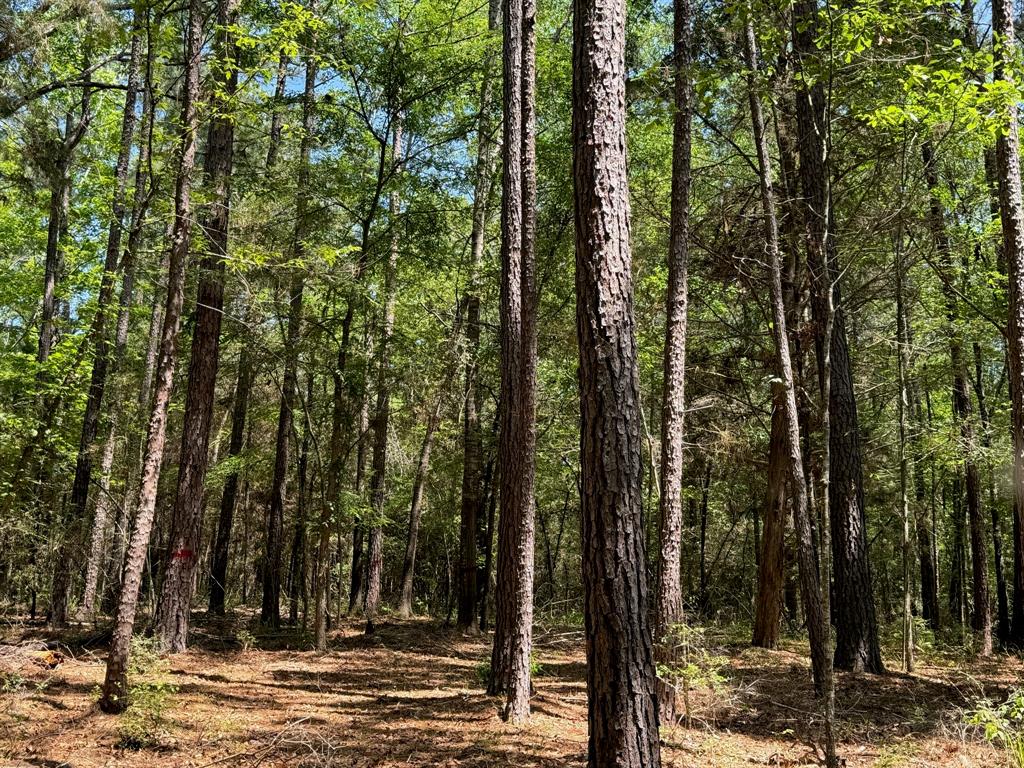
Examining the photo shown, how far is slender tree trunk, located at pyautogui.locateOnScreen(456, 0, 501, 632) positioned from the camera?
14125 mm

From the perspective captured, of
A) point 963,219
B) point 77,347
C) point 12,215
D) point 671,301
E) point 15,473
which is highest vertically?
point 12,215

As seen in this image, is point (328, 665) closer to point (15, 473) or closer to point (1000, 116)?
point (15, 473)

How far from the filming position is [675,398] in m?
7.40

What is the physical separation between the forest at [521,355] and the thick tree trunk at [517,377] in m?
0.05

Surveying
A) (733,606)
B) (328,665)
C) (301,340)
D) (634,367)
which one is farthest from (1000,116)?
(733,606)

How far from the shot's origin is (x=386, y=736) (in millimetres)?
6824

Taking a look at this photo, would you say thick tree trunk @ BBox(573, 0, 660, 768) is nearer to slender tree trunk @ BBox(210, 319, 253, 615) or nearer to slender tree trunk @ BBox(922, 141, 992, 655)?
slender tree trunk @ BBox(922, 141, 992, 655)

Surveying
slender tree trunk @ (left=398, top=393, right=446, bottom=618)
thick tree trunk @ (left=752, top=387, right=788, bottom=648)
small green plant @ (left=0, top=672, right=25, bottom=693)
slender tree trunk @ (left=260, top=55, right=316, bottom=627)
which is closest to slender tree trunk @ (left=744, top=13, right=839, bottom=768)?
thick tree trunk @ (left=752, top=387, right=788, bottom=648)

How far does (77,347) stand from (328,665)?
34.6 ft

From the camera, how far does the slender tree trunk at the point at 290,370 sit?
39.2 feet

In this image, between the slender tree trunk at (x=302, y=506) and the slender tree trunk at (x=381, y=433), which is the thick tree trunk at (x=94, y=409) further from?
the slender tree trunk at (x=381, y=433)

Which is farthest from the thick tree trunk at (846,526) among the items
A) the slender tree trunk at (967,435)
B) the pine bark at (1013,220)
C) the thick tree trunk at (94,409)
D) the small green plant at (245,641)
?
the thick tree trunk at (94,409)

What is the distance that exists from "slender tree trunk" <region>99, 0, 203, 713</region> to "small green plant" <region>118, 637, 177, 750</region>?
294 mm

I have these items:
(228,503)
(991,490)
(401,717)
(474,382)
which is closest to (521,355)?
(401,717)
